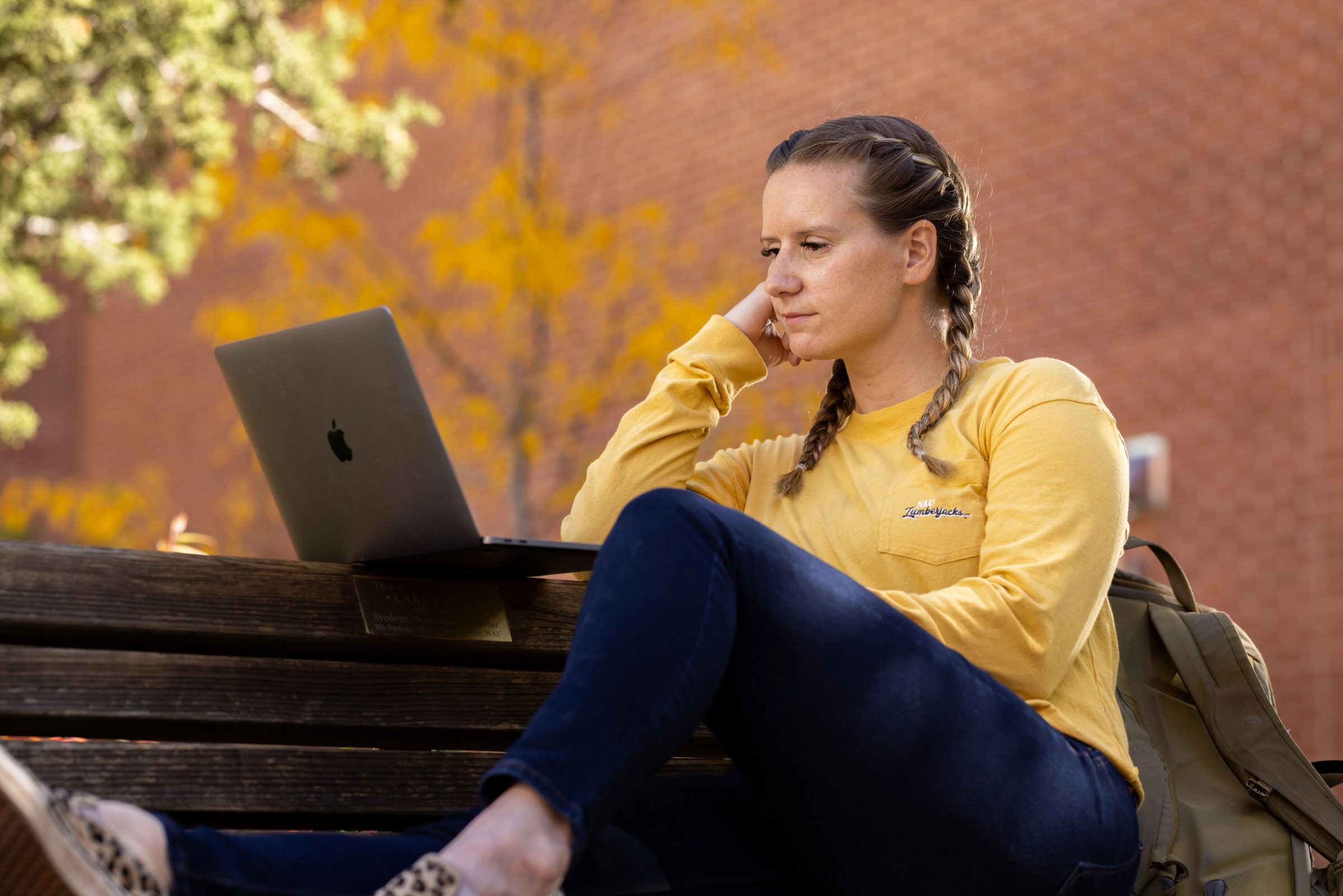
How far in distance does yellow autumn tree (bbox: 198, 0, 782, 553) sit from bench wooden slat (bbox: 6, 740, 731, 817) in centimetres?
469

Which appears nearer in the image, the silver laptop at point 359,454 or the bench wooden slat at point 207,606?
the bench wooden slat at point 207,606

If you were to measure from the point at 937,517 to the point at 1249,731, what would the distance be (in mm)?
531

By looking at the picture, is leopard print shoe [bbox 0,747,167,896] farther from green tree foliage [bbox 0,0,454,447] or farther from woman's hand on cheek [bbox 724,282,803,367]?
green tree foliage [bbox 0,0,454,447]

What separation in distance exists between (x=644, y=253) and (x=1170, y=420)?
9.52 ft

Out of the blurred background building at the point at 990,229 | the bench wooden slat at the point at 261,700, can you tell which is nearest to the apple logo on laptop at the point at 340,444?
the bench wooden slat at the point at 261,700

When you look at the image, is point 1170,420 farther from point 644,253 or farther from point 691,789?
point 691,789

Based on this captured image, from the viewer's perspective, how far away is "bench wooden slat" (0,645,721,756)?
5.44ft

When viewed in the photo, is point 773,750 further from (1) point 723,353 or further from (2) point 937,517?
(1) point 723,353

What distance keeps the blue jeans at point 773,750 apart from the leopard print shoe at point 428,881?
0.10 meters

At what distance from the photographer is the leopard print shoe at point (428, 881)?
1391mm

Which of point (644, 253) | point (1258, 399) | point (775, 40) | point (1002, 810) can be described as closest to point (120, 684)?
point (1002, 810)

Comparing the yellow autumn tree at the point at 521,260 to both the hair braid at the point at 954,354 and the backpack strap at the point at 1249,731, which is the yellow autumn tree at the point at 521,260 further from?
the backpack strap at the point at 1249,731

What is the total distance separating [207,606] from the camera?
5.84 ft

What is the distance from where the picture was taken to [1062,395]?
2129mm
